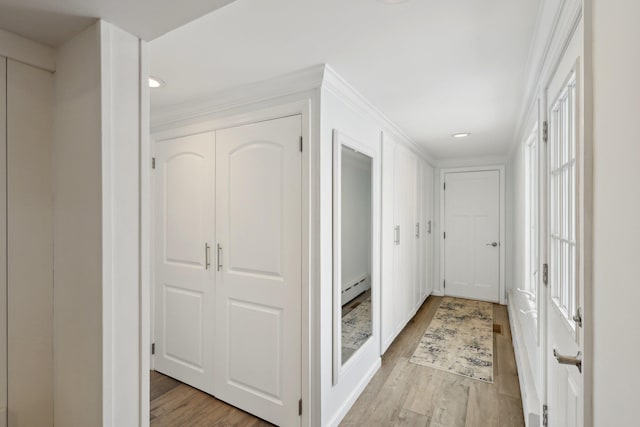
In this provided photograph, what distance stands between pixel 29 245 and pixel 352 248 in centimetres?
183

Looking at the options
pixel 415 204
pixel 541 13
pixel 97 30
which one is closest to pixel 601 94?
pixel 541 13

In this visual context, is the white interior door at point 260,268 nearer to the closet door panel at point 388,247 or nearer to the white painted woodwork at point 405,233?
the closet door panel at point 388,247

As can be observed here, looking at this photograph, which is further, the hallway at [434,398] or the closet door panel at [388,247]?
the closet door panel at [388,247]

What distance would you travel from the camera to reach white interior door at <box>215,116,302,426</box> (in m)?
1.93

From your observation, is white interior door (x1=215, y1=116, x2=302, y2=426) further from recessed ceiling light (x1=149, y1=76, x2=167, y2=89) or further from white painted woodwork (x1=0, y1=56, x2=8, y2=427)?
white painted woodwork (x1=0, y1=56, x2=8, y2=427)

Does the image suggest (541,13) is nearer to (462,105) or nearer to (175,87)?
(462,105)

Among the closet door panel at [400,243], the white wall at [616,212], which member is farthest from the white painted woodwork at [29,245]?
the closet door panel at [400,243]

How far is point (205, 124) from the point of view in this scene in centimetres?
234

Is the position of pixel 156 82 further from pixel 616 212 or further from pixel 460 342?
pixel 460 342

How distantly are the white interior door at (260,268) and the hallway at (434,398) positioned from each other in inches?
24.4

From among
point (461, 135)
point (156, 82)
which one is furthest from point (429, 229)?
point (156, 82)

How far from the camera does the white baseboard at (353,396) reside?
2009 millimetres

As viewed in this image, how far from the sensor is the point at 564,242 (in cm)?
138

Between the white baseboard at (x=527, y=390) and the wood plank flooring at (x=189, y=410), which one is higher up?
the white baseboard at (x=527, y=390)
